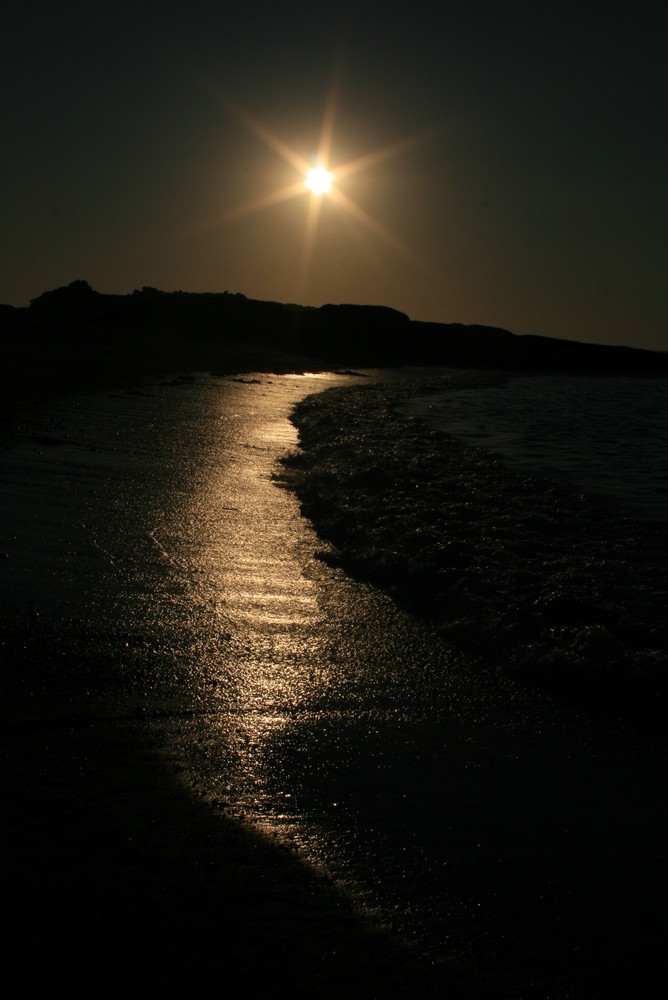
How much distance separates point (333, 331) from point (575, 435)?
145 feet

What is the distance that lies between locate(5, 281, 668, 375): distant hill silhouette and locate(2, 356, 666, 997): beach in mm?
41725

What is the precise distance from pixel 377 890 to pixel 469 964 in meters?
0.32

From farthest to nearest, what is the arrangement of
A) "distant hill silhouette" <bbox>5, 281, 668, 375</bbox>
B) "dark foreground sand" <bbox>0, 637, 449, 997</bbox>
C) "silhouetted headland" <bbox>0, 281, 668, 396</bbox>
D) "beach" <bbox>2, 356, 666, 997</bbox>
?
"distant hill silhouette" <bbox>5, 281, 668, 375</bbox> < "silhouetted headland" <bbox>0, 281, 668, 396</bbox> < "beach" <bbox>2, 356, 666, 997</bbox> < "dark foreground sand" <bbox>0, 637, 449, 997</bbox>

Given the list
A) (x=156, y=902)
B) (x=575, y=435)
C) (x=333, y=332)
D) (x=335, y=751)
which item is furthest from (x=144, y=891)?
(x=333, y=332)

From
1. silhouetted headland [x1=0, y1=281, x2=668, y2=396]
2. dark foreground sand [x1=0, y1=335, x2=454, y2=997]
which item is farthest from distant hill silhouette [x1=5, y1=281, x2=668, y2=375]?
dark foreground sand [x1=0, y1=335, x2=454, y2=997]

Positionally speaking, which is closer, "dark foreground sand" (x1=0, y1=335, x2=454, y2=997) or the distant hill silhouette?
"dark foreground sand" (x1=0, y1=335, x2=454, y2=997)

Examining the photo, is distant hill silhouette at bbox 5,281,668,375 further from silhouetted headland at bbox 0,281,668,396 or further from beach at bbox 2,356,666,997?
beach at bbox 2,356,666,997

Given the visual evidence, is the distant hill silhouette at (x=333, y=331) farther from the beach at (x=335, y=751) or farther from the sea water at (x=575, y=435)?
the beach at (x=335, y=751)

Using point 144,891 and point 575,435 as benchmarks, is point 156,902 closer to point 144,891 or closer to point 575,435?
point 144,891

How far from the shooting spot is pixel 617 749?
3.20 metres

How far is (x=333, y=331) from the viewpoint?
56156 millimetres

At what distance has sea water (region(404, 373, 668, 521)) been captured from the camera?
868 cm

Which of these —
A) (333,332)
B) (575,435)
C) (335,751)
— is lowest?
(335,751)

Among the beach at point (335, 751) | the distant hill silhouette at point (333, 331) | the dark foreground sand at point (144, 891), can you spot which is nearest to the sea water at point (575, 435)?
the beach at point (335, 751)
